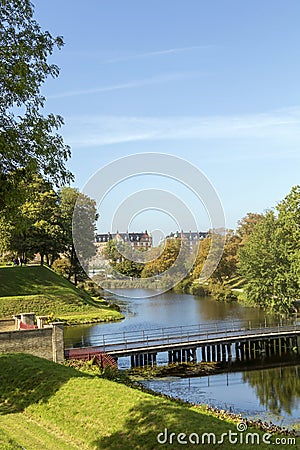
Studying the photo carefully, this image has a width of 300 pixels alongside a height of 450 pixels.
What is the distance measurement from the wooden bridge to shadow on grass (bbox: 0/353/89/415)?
24.7ft

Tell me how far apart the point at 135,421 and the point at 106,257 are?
4256 cm

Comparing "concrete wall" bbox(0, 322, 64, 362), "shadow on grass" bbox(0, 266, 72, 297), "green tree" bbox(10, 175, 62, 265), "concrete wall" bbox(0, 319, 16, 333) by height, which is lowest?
"concrete wall" bbox(0, 322, 64, 362)

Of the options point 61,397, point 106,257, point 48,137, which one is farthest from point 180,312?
point 48,137

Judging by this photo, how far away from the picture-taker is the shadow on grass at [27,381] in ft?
47.1

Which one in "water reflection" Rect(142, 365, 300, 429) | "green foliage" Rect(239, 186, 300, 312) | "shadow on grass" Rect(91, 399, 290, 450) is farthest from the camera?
"green foliage" Rect(239, 186, 300, 312)

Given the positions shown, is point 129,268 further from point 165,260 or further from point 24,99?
point 24,99

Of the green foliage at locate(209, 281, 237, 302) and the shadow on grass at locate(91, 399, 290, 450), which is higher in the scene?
the green foliage at locate(209, 281, 237, 302)

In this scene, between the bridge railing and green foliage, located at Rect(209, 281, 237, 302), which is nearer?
the bridge railing

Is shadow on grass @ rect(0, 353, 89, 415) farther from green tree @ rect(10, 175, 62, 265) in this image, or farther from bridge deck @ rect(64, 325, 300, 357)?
green tree @ rect(10, 175, 62, 265)

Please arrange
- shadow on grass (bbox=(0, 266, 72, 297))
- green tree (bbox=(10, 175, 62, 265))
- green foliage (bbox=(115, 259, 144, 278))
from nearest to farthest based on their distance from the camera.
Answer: shadow on grass (bbox=(0, 266, 72, 297)) → green tree (bbox=(10, 175, 62, 265)) → green foliage (bbox=(115, 259, 144, 278))

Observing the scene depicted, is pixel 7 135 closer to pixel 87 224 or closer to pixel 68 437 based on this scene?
pixel 68 437

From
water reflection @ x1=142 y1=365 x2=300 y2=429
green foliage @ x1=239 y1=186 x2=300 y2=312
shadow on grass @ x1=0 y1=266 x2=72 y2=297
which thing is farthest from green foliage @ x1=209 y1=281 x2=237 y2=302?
water reflection @ x1=142 y1=365 x2=300 y2=429

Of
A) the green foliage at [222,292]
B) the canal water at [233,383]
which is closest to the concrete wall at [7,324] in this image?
the canal water at [233,383]

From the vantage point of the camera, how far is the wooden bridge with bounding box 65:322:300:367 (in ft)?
88.7
